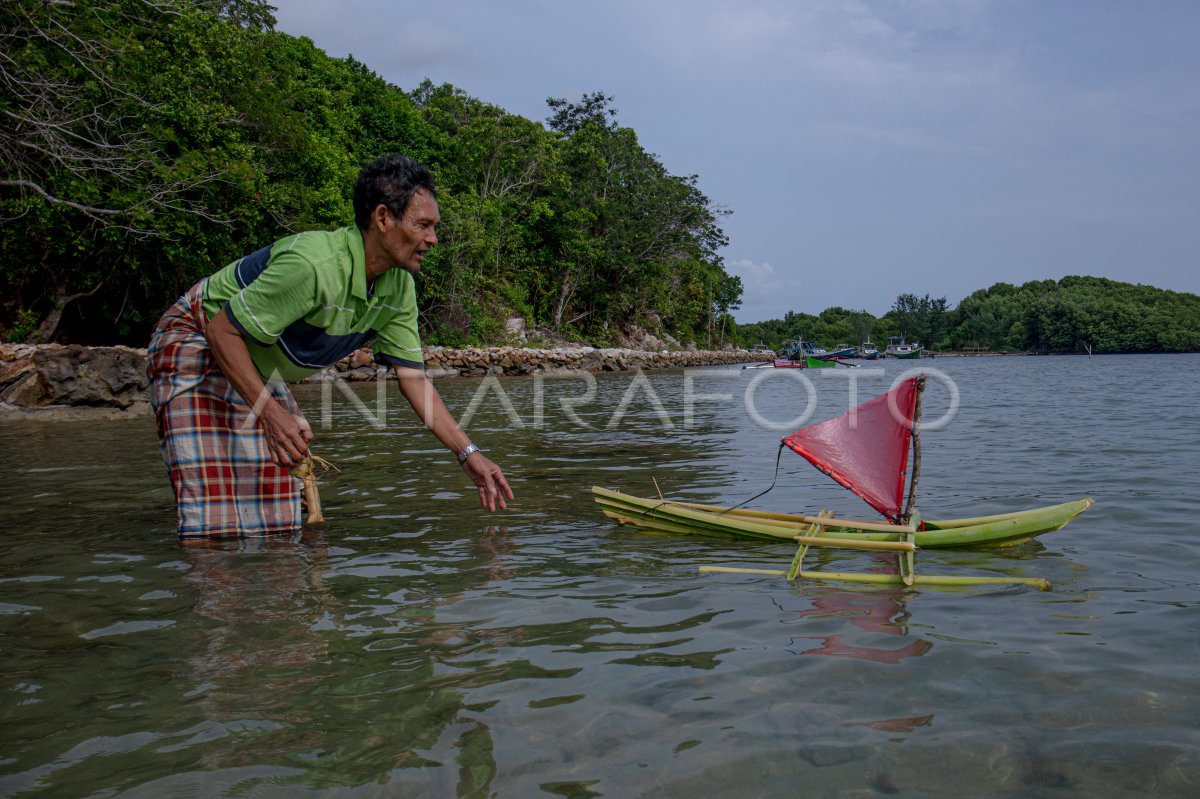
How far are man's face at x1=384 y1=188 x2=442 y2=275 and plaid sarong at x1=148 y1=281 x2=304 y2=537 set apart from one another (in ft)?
3.91

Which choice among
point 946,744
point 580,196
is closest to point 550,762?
point 946,744

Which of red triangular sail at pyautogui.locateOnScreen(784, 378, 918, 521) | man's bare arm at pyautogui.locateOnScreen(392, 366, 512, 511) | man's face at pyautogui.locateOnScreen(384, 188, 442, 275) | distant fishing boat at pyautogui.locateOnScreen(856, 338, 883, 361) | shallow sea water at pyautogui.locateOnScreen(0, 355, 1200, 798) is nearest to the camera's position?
shallow sea water at pyautogui.locateOnScreen(0, 355, 1200, 798)

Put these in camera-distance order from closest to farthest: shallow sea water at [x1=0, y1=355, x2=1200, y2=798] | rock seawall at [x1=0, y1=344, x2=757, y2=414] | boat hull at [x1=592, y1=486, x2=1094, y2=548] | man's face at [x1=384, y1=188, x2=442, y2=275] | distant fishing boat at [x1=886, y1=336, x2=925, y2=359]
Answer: shallow sea water at [x1=0, y1=355, x2=1200, y2=798] < man's face at [x1=384, y1=188, x2=442, y2=275] < boat hull at [x1=592, y1=486, x2=1094, y2=548] < rock seawall at [x1=0, y1=344, x2=757, y2=414] < distant fishing boat at [x1=886, y1=336, x2=925, y2=359]

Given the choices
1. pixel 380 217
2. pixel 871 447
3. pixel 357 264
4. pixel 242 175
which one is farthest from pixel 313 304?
pixel 242 175

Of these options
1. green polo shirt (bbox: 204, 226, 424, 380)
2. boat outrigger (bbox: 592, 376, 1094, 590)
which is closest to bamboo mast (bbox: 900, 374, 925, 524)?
boat outrigger (bbox: 592, 376, 1094, 590)

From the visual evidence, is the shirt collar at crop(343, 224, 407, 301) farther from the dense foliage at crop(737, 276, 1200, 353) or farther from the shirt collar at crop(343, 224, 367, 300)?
the dense foliage at crop(737, 276, 1200, 353)

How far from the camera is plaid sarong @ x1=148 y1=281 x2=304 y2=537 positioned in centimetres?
438

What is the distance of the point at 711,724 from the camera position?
264 cm

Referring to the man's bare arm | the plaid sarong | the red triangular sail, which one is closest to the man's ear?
the man's bare arm

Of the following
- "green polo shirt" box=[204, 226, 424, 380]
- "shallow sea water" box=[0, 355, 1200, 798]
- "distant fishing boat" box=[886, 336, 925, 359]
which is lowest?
"shallow sea water" box=[0, 355, 1200, 798]

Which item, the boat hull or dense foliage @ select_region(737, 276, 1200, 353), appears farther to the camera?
dense foliage @ select_region(737, 276, 1200, 353)

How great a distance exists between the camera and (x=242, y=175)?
19688 millimetres

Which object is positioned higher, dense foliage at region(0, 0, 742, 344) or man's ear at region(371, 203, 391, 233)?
dense foliage at region(0, 0, 742, 344)

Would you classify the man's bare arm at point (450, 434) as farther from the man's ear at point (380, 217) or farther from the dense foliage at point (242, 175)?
the dense foliage at point (242, 175)
